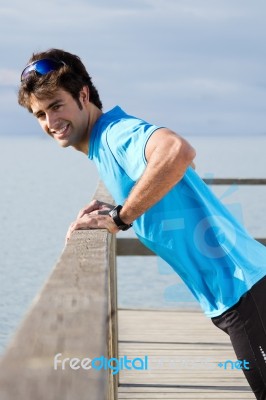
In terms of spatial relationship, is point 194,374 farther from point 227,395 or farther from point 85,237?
point 85,237

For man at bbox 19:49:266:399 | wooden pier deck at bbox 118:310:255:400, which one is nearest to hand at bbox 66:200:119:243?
man at bbox 19:49:266:399

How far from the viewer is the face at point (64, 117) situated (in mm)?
2490

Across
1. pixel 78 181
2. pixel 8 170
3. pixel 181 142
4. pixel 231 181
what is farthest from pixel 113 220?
pixel 8 170

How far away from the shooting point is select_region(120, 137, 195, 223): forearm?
83.0 inches

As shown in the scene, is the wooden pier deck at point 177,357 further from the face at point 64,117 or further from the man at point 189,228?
the face at point 64,117

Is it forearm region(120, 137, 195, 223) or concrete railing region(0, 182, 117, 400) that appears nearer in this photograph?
concrete railing region(0, 182, 117, 400)

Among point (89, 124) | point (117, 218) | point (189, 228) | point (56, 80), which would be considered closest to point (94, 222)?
point (117, 218)

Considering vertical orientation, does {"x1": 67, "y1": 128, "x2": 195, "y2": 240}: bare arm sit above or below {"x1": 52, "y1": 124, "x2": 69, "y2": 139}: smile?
below

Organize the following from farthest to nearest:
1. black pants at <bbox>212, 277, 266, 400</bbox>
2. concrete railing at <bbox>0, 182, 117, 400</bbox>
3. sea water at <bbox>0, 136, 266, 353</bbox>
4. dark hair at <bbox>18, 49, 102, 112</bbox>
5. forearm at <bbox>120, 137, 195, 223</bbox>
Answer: sea water at <bbox>0, 136, 266, 353</bbox> → dark hair at <bbox>18, 49, 102, 112</bbox> → black pants at <bbox>212, 277, 266, 400</bbox> → forearm at <bbox>120, 137, 195, 223</bbox> → concrete railing at <bbox>0, 182, 117, 400</bbox>

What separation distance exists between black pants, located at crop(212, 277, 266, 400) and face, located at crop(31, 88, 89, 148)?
29.1 inches

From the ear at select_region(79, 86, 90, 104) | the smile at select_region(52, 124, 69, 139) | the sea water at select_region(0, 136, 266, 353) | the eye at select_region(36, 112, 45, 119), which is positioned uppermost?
the sea water at select_region(0, 136, 266, 353)

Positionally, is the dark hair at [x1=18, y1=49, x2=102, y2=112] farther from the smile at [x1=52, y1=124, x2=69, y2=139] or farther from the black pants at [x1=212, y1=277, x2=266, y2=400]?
the black pants at [x1=212, y1=277, x2=266, y2=400]

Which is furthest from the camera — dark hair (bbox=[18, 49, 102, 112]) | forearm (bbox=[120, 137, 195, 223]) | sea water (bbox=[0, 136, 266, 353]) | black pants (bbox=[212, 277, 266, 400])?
sea water (bbox=[0, 136, 266, 353])

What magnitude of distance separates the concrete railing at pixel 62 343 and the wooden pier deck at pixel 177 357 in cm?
224
